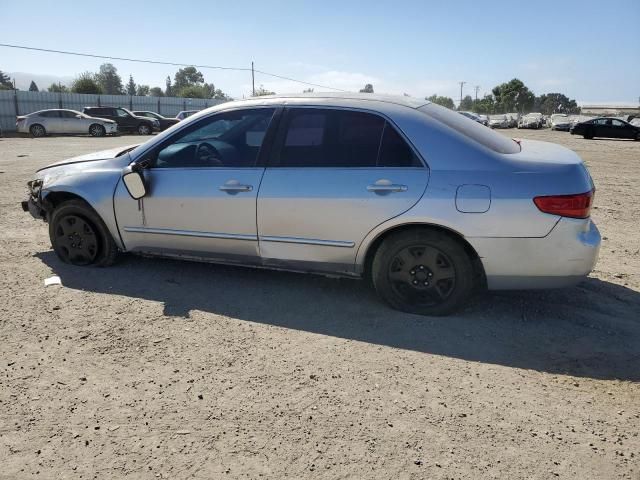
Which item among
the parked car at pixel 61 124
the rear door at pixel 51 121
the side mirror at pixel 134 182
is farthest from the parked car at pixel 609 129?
the side mirror at pixel 134 182

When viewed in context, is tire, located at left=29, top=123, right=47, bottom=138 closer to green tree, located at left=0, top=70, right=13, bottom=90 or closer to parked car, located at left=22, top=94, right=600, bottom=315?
green tree, located at left=0, top=70, right=13, bottom=90

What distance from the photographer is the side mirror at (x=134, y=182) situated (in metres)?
4.34

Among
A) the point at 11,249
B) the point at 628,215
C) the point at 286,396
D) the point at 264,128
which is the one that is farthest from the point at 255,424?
the point at 628,215

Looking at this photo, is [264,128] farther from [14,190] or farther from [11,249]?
[14,190]

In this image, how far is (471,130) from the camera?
3918 mm

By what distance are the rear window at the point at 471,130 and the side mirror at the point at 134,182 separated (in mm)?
2424

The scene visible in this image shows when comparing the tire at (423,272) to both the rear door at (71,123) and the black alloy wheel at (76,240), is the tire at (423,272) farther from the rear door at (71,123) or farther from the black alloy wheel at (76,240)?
the rear door at (71,123)

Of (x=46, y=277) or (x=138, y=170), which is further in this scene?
(x=46, y=277)

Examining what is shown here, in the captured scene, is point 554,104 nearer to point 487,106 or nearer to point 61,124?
point 487,106

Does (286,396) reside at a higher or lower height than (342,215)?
lower

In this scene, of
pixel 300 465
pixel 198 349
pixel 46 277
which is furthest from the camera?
pixel 46 277

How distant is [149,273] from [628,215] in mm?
6812

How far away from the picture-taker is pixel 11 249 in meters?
5.51

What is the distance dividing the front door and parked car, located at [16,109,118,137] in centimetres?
2566
